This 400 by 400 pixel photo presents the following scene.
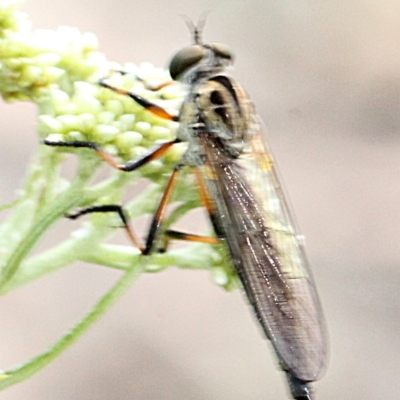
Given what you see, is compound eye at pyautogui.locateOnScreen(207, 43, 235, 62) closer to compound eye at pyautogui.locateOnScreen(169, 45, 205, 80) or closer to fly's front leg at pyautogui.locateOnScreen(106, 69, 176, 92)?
compound eye at pyautogui.locateOnScreen(169, 45, 205, 80)

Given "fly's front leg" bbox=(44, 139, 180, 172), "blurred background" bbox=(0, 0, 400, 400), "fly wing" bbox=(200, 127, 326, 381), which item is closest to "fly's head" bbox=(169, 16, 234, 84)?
"fly wing" bbox=(200, 127, 326, 381)

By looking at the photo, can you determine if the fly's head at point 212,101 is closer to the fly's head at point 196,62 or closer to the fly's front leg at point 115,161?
the fly's head at point 196,62

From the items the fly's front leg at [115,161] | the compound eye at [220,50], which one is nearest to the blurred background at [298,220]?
the compound eye at [220,50]

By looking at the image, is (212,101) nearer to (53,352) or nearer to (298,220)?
(53,352)

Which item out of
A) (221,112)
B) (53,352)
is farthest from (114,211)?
(221,112)

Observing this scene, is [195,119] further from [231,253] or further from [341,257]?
[341,257]

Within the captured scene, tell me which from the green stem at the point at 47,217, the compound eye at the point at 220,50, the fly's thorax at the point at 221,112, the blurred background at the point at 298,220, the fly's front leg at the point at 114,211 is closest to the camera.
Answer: the green stem at the point at 47,217

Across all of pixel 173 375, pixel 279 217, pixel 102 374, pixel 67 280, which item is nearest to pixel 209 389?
pixel 173 375

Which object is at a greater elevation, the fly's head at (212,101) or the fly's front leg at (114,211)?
the fly's head at (212,101)
